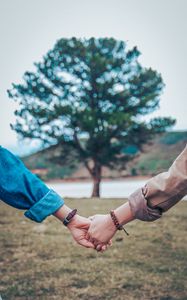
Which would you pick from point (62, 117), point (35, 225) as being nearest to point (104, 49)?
point (62, 117)

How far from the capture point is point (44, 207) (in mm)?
2332

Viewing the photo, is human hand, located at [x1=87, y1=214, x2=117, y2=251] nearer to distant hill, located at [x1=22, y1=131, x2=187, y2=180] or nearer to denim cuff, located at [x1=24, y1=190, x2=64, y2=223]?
denim cuff, located at [x1=24, y1=190, x2=64, y2=223]

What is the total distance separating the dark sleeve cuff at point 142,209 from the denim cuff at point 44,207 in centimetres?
43

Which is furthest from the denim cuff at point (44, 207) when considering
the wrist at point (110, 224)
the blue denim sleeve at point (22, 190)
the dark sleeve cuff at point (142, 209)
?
the wrist at point (110, 224)

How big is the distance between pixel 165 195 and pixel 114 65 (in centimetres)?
2068

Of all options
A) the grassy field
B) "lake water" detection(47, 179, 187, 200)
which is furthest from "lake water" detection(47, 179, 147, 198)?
the grassy field

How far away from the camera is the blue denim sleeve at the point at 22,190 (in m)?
2.19

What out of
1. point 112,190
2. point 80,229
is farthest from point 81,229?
point 112,190

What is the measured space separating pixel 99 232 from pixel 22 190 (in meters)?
0.97

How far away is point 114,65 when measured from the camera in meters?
22.4

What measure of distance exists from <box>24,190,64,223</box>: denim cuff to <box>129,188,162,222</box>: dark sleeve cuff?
0.43 meters

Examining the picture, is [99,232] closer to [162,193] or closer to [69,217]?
[69,217]

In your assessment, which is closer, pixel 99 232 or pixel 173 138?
pixel 99 232

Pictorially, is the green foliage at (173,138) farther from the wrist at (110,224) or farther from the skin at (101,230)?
the wrist at (110,224)
